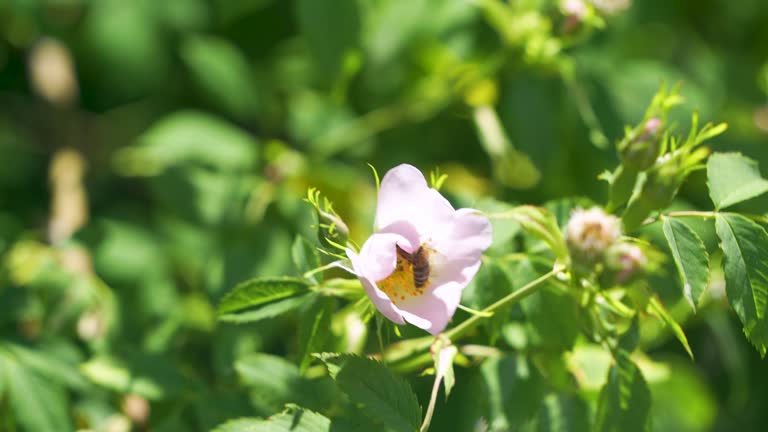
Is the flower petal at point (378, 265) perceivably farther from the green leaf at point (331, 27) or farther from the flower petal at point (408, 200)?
the green leaf at point (331, 27)

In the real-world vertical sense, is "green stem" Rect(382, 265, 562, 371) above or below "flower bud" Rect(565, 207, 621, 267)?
below

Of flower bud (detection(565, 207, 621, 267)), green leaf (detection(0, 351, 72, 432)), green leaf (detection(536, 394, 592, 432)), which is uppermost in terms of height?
flower bud (detection(565, 207, 621, 267))

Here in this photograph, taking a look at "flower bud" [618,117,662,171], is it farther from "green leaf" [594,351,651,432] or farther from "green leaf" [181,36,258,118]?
"green leaf" [181,36,258,118]

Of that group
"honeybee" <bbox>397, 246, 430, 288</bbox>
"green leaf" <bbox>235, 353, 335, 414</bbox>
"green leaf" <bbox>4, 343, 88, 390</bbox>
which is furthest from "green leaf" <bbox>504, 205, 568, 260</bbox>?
"green leaf" <bbox>4, 343, 88, 390</bbox>

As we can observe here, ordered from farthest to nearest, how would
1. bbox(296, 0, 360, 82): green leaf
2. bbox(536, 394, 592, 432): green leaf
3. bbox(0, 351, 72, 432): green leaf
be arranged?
bbox(296, 0, 360, 82): green leaf < bbox(0, 351, 72, 432): green leaf < bbox(536, 394, 592, 432): green leaf

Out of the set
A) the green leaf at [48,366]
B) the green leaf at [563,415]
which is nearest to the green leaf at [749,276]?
the green leaf at [563,415]

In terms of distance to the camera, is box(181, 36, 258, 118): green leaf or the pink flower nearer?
the pink flower

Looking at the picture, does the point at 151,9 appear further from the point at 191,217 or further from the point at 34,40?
Answer: the point at 191,217

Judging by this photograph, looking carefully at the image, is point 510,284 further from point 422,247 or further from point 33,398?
point 33,398
